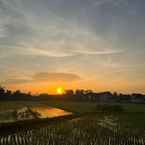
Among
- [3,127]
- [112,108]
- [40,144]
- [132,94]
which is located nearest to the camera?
[40,144]

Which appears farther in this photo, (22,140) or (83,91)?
(83,91)

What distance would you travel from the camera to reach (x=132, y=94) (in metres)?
152

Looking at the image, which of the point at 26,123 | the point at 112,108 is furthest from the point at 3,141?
the point at 112,108

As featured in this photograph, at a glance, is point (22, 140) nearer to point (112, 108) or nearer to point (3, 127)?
point (3, 127)

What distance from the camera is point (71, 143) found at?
1788 centimetres

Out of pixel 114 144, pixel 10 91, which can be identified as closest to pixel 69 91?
pixel 10 91

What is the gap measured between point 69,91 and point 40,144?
141 m

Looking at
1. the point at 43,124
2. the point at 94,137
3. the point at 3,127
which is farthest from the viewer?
the point at 43,124

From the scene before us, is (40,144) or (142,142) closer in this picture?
(40,144)

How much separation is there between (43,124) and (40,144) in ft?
36.5

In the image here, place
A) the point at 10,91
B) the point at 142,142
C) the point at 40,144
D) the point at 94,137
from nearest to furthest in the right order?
1. the point at 40,144
2. the point at 142,142
3. the point at 94,137
4. the point at 10,91

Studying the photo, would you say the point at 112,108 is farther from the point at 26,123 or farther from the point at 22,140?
the point at 22,140

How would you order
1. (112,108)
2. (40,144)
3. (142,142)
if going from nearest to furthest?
(40,144) < (142,142) < (112,108)

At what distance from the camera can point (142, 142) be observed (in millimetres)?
19469
